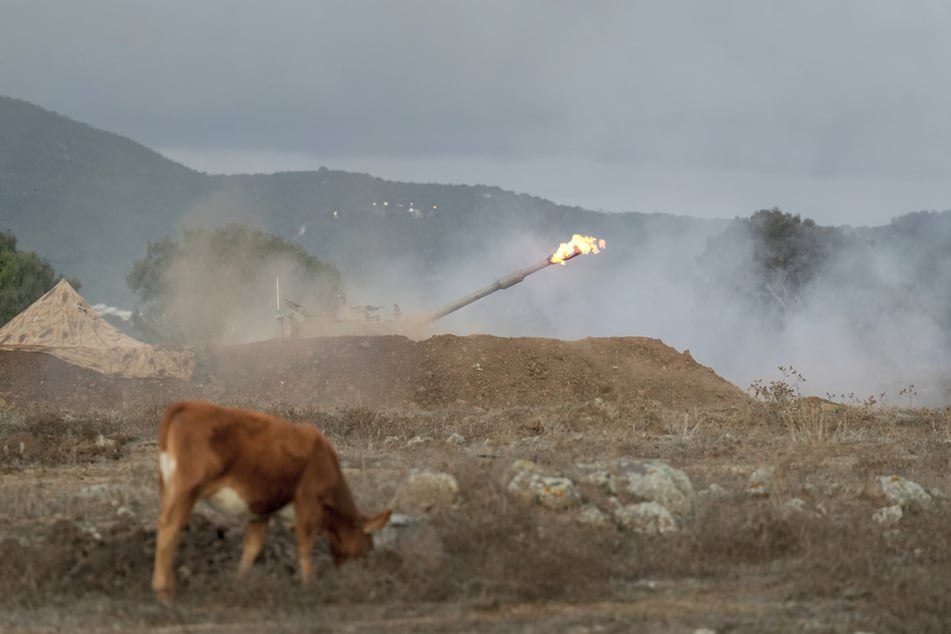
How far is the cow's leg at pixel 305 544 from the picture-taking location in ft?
24.7

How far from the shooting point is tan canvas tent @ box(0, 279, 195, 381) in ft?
84.7

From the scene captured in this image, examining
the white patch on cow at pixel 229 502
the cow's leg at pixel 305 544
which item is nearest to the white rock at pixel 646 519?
the cow's leg at pixel 305 544

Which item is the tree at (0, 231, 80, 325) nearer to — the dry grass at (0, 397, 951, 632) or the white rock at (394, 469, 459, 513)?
the dry grass at (0, 397, 951, 632)

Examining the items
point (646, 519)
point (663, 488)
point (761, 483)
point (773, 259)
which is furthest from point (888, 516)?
point (773, 259)

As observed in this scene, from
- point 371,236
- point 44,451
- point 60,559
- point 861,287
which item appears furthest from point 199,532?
point 371,236

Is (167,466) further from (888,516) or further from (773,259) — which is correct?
(773,259)

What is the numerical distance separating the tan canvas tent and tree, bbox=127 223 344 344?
16090 mm

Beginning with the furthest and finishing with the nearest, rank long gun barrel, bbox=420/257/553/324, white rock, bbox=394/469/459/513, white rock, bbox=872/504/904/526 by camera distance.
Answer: long gun barrel, bbox=420/257/553/324
white rock, bbox=872/504/904/526
white rock, bbox=394/469/459/513

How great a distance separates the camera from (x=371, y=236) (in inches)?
5428

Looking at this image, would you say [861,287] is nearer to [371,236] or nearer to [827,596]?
[827,596]

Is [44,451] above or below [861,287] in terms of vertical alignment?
below

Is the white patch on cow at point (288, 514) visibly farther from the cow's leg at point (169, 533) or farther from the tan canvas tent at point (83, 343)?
the tan canvas tent at point (83, 343)

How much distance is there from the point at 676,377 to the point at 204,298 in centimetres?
2873

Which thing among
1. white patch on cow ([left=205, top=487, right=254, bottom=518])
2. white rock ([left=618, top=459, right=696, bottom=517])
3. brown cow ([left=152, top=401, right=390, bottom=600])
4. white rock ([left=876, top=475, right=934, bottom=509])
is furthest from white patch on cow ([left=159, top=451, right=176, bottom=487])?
white rock ([left=876, top=475, right=934, bottom=509])
